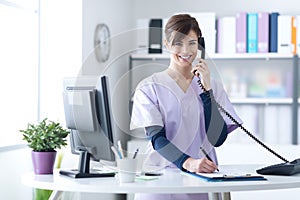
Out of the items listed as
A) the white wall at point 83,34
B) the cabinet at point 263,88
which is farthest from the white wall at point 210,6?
the cabinet at point 263,88

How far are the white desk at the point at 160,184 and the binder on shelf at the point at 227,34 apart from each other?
215cm

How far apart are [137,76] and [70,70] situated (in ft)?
2.67

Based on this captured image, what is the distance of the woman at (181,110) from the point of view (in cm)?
206

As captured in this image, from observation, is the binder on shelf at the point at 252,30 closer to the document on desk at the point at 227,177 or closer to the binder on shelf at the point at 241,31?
the binder on shelf at the point at 241,31

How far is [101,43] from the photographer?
12.6 ft

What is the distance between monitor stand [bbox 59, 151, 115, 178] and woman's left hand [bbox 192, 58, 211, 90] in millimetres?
470

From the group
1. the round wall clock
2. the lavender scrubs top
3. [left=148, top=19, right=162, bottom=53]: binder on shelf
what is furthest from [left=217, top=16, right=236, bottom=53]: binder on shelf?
the lavender scrubs top

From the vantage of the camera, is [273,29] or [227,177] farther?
[273,29]

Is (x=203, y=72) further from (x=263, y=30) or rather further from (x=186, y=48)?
(x=263, y=30)

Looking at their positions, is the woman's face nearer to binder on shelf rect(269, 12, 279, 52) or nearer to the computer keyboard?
the computer keyboard

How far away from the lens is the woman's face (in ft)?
6.80

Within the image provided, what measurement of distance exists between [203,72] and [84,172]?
557 mm

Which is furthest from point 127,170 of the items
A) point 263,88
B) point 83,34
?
point 263,88

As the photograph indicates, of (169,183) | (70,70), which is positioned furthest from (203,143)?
(70,70)
